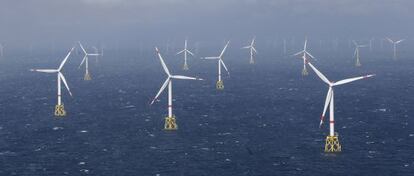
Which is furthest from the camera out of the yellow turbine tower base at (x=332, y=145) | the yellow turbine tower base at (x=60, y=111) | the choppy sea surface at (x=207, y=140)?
the yellow turbine tower base at (x=60, y=111)

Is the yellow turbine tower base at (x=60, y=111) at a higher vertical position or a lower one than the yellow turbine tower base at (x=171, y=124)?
higher

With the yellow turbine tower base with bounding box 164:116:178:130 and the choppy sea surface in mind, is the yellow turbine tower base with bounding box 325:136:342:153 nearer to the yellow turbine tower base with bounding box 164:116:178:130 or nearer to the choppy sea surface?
the choppy sea surface

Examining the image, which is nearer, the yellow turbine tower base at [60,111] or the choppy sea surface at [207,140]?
the choppy sea surface at [207,140]

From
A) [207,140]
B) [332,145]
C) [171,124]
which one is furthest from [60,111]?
[332,145]

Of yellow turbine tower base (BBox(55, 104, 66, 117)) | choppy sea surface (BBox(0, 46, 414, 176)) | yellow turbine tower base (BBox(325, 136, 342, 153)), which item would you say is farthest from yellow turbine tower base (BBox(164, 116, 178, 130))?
yellow turbine tower base (BBox(325, 136, 342, 153))

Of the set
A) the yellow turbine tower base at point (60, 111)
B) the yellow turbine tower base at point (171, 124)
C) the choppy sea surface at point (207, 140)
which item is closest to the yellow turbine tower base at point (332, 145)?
the choppy sea surface at point (207, 140)

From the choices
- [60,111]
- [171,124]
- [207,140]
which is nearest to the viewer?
[207,140]

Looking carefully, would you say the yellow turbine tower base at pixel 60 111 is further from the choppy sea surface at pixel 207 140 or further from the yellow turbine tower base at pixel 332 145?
the yellow turbine tower base at pixel 332 145

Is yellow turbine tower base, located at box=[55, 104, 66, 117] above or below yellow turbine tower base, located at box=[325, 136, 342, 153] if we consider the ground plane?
above

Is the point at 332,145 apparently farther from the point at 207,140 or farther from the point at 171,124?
the point at 171,124
